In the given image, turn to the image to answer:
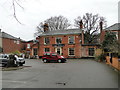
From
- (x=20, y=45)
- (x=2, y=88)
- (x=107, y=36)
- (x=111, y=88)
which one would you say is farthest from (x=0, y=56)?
(x=20, y=45)

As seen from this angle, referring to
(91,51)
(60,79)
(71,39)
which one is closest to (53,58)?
(71,39)

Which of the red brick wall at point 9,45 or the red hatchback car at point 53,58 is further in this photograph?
A: the red brick wall at point 9,45

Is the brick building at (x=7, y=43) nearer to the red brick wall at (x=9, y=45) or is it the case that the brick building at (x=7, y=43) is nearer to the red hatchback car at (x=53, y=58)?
the red brick wall at (x=9, y=45)

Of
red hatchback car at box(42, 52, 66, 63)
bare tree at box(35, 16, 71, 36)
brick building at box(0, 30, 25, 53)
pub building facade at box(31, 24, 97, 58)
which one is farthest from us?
bare tree at box(35, 16, 71, 36)

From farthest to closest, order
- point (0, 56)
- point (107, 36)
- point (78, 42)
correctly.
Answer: point (78, 42) < point (107, 36) < point (0, 56)

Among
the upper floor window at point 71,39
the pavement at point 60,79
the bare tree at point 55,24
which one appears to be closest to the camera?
the pavement at point 60,79

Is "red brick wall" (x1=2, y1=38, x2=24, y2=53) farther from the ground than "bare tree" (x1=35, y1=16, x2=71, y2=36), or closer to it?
closer to it

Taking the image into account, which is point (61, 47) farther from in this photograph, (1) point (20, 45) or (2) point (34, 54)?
(1) point (20, 45)

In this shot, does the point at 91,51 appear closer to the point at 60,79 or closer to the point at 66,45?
the point at 66,45

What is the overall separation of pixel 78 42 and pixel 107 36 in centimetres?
888

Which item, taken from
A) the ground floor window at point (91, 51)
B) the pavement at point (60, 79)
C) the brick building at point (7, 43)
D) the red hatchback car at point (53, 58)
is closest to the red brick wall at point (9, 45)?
the brick building at point (7, 43)

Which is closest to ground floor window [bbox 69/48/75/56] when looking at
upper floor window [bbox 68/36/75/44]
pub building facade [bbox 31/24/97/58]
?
pub building facade [bbox 31/24/97/58]

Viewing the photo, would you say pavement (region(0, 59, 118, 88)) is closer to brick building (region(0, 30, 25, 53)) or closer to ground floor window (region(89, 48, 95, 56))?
ground floor window (region(89, 48, 95, 56))

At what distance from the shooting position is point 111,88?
709 centimetres
